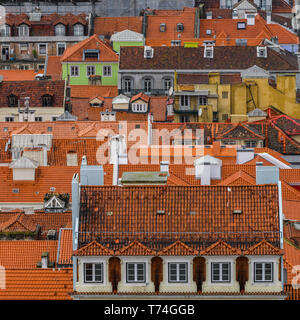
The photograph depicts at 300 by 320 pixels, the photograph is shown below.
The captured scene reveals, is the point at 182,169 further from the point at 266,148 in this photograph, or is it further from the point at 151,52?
the point at 151,52

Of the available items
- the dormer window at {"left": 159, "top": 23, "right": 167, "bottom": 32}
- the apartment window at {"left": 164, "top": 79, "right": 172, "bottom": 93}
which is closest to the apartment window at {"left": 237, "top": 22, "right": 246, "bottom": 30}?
the dormer window at {"left": 159, "top": 23, "right": 167, "bottom": 32}

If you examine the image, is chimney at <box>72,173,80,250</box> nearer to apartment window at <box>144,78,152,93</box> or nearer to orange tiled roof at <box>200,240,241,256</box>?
orange tiled roof at <box>200,240,241,256</box>

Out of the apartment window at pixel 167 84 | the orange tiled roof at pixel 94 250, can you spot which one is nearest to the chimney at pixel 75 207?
the orange tiled roof at pixel 94 250

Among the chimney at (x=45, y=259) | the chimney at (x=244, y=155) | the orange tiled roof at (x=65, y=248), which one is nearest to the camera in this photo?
the orange tiled roof at (x=65, y=248)

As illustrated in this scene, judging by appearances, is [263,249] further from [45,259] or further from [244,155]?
[244,155]

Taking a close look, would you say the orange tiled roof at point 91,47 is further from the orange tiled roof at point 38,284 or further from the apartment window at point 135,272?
the apartment window at point 135,272
